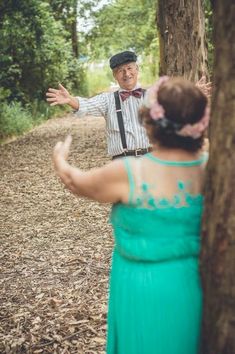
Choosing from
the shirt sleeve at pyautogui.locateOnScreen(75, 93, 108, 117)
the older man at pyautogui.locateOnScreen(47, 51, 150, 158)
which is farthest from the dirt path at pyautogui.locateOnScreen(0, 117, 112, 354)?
the shirt sleeve at pyautogui.locateOnScreen(75, 93, 108, 117)

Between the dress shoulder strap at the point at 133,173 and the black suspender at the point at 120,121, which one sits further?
the black suspender at the point at 120,121

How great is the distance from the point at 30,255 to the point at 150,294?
12.6 ft

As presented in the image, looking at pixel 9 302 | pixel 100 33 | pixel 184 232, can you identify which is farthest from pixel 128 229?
pixel 100 33

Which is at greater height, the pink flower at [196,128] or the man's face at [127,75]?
the man's face at [127,75]

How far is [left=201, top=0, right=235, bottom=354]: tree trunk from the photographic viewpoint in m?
1.81

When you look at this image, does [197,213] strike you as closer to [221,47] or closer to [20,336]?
[221,47]

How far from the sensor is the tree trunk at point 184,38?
20.1ft

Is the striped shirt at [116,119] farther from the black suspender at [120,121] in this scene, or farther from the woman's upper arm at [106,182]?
the woman's upper arm at [106,182]

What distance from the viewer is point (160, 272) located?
6.55 ft

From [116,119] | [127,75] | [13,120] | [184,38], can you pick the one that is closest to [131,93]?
[127,75]

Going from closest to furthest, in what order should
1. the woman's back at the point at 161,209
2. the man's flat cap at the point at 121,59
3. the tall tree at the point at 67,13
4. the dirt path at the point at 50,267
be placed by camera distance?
1. the woman's back at the point at 161,209
2. the dirt path at the point at 50,267
3. the man's flat cap at the point at 121,59
4. the tall tree at the point at 67,13

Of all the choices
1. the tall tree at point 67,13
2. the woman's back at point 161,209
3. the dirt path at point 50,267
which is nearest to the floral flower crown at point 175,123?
the woman's back at point 161,209

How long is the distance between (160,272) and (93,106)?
3.12 meters

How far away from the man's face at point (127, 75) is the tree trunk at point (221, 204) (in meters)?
3.13
